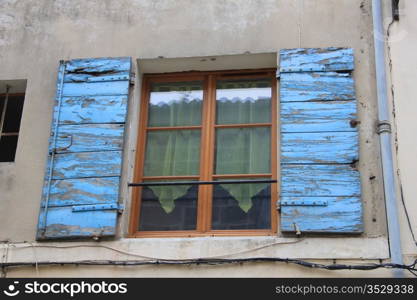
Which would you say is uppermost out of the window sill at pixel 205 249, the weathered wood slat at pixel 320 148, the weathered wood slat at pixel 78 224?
the weathered wood slat at pixel 320 148

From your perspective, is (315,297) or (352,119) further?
(352,119)

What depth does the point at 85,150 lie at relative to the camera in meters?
6.05

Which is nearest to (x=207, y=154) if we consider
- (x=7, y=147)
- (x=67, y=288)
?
(x=67, y=288)

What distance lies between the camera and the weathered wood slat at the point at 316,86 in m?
5.98

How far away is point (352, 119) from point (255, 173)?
892mm

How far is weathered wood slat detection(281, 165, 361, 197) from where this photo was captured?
221 inches

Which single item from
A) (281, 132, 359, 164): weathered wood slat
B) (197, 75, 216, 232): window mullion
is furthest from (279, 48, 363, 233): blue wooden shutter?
(197, 75, 216, 232): window mullion

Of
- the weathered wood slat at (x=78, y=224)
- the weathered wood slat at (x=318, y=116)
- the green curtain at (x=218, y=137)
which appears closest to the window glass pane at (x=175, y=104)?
the green curtain at (x=218, y=137)

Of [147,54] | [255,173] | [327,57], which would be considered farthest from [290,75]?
[147,54]

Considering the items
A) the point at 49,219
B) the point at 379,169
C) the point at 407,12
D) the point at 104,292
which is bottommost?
the point at 104,292

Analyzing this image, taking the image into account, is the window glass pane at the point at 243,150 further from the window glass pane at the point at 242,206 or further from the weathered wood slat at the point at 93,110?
the weathered wood slat at the point at 93,110

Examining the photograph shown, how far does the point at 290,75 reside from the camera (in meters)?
6.11

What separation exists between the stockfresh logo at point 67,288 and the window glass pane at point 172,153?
117cm

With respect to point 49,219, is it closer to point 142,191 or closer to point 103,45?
point 142,191
